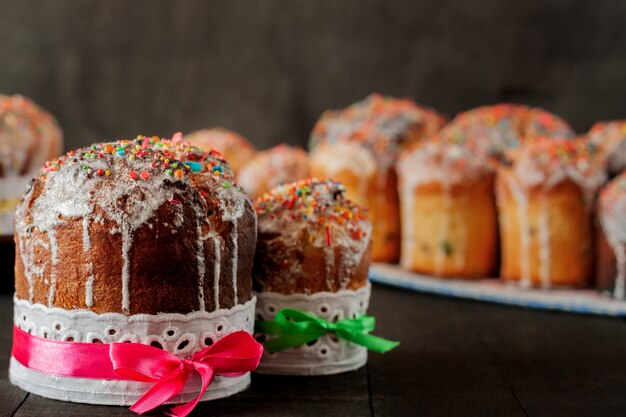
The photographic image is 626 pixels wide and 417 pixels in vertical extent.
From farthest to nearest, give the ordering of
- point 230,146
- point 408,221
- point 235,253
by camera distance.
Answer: point 230,146 < point 408,221 < point 235,253

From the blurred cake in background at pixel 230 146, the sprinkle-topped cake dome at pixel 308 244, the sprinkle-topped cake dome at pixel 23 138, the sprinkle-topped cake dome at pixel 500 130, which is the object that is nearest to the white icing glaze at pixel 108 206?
the sprinkle-topped cake dome at pixel 308 244

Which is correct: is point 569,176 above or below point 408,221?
above

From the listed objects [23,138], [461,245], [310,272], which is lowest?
[461,245]

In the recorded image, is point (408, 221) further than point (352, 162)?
No

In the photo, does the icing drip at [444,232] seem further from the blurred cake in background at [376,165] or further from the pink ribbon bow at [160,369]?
the pink ribbon bow at [160,369]

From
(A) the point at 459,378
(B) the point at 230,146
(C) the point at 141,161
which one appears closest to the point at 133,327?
(C) the point at 141,161

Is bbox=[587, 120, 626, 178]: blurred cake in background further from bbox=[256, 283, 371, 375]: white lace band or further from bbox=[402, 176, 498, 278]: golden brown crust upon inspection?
bbox=[256, 283, 371, 375]: white lace band

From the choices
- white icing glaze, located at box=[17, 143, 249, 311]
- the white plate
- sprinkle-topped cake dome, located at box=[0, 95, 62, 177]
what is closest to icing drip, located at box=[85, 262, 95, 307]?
white icing glaze, located at box=[17, 143, 249, 311]

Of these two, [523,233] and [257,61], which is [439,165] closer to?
[523,233]
